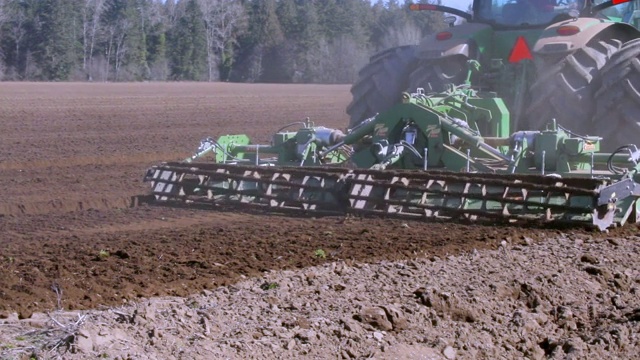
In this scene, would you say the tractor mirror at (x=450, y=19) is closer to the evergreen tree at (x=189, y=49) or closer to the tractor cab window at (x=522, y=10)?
the tractor cab window at (x=522, y=10)

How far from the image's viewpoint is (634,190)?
Answer: 27.0 feet

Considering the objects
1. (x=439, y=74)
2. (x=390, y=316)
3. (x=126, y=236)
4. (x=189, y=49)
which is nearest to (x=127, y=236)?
(x=126, y=236)

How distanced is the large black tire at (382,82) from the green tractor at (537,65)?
1cm

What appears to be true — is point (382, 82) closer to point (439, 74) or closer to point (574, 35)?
point (439, 74)

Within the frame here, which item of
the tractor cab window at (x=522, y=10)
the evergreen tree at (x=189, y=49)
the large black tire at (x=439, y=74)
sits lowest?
the evergreen tree at (x=189, y=49)

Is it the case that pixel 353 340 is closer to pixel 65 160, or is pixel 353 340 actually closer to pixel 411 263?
pixel 411 263

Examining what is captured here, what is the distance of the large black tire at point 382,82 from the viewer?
11.9 m

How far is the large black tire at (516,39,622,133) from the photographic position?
9969mm

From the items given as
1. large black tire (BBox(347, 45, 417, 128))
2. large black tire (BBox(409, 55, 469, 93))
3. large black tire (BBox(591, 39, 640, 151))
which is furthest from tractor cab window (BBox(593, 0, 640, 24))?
large black tire (BBox(347, 45, 417, 128))

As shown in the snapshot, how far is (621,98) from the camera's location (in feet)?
31.8

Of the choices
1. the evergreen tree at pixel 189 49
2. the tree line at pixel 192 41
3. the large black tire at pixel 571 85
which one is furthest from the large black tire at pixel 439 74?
the evergreen tree at pixel 189 49

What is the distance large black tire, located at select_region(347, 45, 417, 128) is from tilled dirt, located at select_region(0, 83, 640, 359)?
2.79m

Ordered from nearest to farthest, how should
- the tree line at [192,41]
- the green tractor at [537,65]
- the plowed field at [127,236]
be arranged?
the plowed field at [127,236] → the green tractor at [537,65] → the tree line at [192,41]

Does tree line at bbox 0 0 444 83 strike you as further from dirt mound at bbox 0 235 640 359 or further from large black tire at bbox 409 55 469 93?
dirt mound at bbox 0 235 640 359
